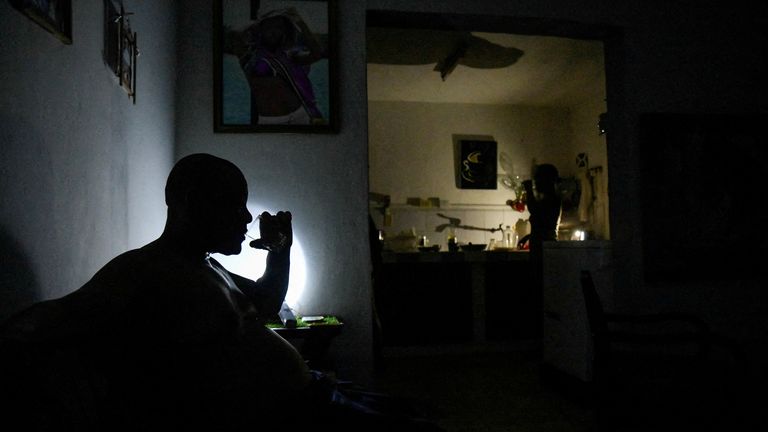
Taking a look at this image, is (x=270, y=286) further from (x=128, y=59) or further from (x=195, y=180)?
(x=128, y=59)

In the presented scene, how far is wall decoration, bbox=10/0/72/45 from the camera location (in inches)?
38.9

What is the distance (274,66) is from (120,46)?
1041mm

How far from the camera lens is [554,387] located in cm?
352

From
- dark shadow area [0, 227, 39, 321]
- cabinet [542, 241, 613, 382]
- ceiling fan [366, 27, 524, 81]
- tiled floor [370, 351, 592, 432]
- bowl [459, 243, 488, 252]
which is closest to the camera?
dark shadow area [0, 227, 39, 321]

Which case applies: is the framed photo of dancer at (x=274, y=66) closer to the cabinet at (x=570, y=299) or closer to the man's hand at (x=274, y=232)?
the man's hand at (x=274, y=232)

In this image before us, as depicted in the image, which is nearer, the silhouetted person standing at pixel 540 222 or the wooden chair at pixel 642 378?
the wooden chair at pixel 642 378

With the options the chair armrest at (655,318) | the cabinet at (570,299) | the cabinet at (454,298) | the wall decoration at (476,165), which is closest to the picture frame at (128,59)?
the chair armrest at (655,318)

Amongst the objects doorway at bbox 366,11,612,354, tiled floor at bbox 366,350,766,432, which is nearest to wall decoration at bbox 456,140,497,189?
doorway at bbox 366,11,612,354

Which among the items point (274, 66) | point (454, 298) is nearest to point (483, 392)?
point (454, 298)

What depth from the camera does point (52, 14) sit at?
1096 millimetres

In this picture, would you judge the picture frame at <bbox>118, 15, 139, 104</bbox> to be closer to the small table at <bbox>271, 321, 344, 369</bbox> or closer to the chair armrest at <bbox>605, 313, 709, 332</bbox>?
the small table at <bbox>271, 321, 344, 369</bbox>

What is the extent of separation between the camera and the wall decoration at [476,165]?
559 cm

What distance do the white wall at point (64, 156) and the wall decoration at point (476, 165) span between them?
4024 millimetres

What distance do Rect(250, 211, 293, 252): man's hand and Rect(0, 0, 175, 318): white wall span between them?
450 mm
